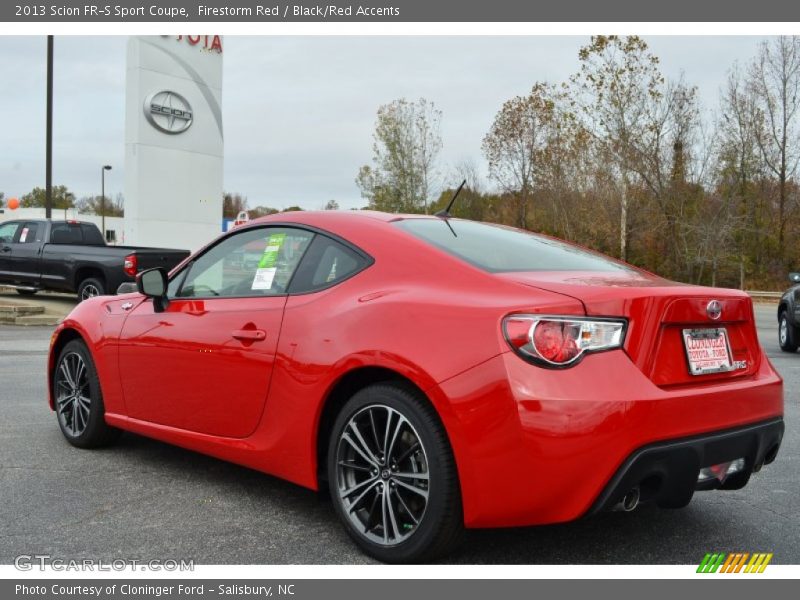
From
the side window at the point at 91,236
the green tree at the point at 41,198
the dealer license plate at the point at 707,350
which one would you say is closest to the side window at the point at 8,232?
the side window at the point at 91,236

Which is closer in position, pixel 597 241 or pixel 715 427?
pixel 715 427

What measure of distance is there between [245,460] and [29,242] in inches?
606

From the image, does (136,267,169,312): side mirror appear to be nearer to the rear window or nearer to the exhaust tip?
the rear window

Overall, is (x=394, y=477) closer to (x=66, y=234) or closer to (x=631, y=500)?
(x=631, y=500)

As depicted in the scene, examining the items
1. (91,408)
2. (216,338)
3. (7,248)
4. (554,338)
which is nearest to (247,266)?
(216,338)

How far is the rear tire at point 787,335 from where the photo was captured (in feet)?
40.9

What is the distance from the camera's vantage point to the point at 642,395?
114 inches

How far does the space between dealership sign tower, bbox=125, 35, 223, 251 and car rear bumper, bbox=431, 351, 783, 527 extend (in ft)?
78.3

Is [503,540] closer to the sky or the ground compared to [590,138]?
closer to the ground

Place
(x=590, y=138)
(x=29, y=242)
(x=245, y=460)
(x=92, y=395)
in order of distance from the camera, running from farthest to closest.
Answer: (x=590, y=138) < (x=29, y=242) < (x=92, y=395) < (x=245, y=460)

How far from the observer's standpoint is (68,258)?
648 inches

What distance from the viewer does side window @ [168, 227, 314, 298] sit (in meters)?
4.00
